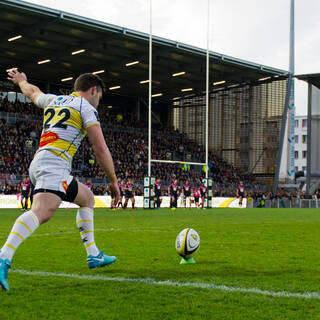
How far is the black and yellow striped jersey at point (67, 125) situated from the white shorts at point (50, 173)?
0.07 metres

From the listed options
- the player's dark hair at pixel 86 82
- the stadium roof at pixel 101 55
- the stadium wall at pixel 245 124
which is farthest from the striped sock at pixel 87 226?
the stadium wall at pixel 245 124

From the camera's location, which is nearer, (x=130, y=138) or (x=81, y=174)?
(x=81, y=174)

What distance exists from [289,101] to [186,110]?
Result: 10807mm

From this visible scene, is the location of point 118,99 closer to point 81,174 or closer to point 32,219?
point 81,174

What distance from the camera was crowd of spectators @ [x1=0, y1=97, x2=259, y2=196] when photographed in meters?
36.0

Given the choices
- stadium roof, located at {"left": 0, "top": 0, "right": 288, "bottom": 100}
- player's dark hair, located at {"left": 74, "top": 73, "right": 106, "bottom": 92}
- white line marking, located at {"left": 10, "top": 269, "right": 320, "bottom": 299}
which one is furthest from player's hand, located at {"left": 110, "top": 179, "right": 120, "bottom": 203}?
stadium roof, located at {"left": 0, "top": 0, "right": 288, "bottom": 100}

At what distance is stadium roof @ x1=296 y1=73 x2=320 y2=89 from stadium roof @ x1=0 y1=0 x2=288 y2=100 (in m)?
2.04

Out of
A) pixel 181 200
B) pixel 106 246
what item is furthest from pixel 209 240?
pixel 181 200

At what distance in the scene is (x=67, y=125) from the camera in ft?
16.4

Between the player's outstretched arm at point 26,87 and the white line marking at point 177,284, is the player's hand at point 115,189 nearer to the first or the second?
the white line marking at point 177,284

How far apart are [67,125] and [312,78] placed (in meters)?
42.6

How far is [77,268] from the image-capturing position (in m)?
5.89

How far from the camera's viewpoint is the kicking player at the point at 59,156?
4.64m

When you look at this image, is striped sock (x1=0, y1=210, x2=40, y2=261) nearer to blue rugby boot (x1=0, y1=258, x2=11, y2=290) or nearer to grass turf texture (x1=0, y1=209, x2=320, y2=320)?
blue rugby boot (x1=0, y1=258, x2=11, y2=290)
